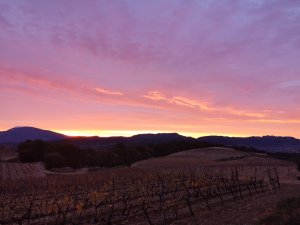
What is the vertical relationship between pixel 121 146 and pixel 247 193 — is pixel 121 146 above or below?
above

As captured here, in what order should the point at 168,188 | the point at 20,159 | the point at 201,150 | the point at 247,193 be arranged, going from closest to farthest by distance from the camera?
the point at 247,193 → the point at 168,188 → the point at 20,159 → the point at 201,150

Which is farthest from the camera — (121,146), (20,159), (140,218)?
(121,146)

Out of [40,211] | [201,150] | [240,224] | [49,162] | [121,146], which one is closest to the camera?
[240,224]

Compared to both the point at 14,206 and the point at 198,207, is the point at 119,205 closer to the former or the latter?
the point at 198,207

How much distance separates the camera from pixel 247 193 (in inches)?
1567

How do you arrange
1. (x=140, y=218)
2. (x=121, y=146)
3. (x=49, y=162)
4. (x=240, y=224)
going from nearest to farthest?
(x=240, y=224) < (x=140, y=218) < (x=49, y=162) < (x=121, y=146)

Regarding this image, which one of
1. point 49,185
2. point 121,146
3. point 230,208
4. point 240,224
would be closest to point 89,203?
point 230,208

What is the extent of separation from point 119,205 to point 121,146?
93.0 metres

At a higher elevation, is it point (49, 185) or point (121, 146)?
point (121, 146)

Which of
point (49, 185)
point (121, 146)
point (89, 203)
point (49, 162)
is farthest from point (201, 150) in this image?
point (89, 203)

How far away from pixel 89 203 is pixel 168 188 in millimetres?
12222

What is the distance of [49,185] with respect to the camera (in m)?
49.8

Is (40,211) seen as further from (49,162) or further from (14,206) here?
(49,162)

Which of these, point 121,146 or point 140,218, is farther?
point 121,146
